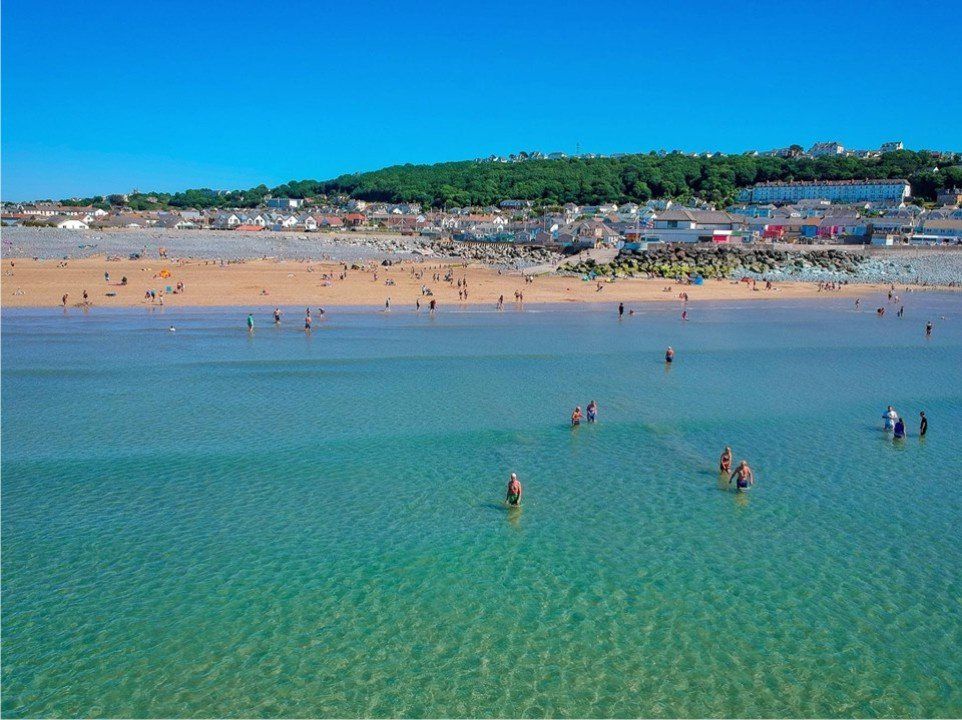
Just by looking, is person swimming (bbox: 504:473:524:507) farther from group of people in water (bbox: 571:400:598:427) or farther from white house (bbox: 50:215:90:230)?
white house (bbox: 50:215:90:230)

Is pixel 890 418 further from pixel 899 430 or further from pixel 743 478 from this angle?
pixel 743 478

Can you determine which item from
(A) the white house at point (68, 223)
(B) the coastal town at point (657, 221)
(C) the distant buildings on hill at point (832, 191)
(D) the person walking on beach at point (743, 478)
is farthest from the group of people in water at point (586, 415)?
(C) the distant buildings on hill at point (832, 191)

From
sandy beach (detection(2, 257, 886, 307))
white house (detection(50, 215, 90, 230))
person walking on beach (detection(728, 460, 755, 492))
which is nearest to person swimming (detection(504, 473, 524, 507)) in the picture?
person walking on beach (detection(728, 460, 755, 492))

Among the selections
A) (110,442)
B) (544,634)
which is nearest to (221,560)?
(544,634)

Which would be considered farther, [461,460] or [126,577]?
[461,460]

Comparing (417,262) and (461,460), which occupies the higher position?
(417,262)

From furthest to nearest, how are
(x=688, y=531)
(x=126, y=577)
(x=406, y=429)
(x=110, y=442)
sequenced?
(x=406, y=429), (x=110, y=442), (x=688, y=531), (x=126, y=577)

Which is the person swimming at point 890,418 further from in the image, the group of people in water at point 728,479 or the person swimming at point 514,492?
the person swimming at point 514,492

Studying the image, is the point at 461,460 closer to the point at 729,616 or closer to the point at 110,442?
the point at 729,616
